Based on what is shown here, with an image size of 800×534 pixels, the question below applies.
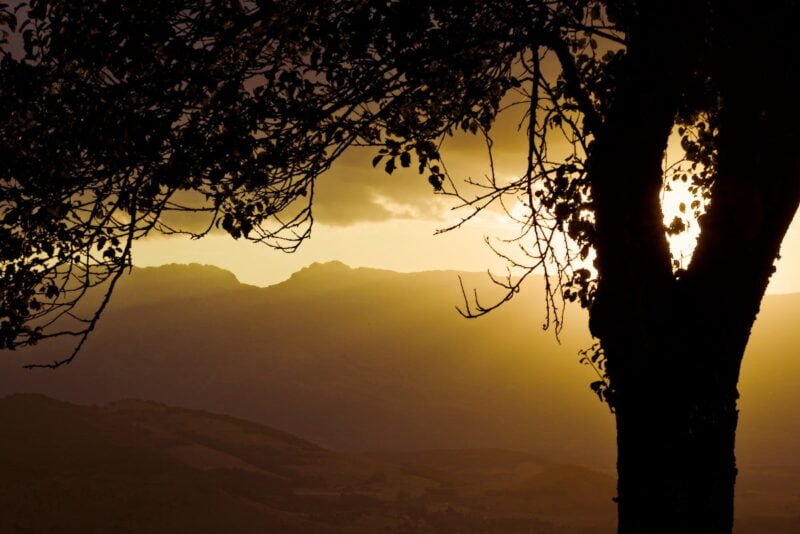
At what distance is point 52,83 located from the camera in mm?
6992

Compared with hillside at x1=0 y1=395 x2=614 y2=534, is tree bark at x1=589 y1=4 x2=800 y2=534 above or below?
above

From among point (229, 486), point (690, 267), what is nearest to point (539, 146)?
point (690, 267)

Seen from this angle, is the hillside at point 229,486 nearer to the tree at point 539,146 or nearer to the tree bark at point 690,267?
the tree at point 539,146

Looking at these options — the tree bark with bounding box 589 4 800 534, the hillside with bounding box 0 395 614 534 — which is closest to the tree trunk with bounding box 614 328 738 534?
the tree bark with bounding box 589 4 800 534

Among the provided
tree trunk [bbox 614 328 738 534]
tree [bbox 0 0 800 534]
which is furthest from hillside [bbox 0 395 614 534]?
tree trunk [bbox 614 328 738 534]

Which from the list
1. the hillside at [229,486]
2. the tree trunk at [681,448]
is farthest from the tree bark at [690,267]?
the hillside at [229,486]

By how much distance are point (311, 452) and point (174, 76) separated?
4663 inches

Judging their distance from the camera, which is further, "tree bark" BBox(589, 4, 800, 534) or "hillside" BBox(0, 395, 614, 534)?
"hillside" BBox(0, 395, 614, 534)

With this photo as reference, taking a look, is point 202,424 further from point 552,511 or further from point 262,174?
point 262,174

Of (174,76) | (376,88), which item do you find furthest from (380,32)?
(174,76)

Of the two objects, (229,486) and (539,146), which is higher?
(539,146)

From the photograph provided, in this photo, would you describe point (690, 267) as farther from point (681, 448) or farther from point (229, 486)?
point (229, 486)

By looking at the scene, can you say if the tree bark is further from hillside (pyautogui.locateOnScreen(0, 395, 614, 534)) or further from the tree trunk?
hillside (pyautogui.locateOnScreen(0, 395, 614, 534))

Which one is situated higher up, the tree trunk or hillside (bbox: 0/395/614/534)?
the tree trunk
